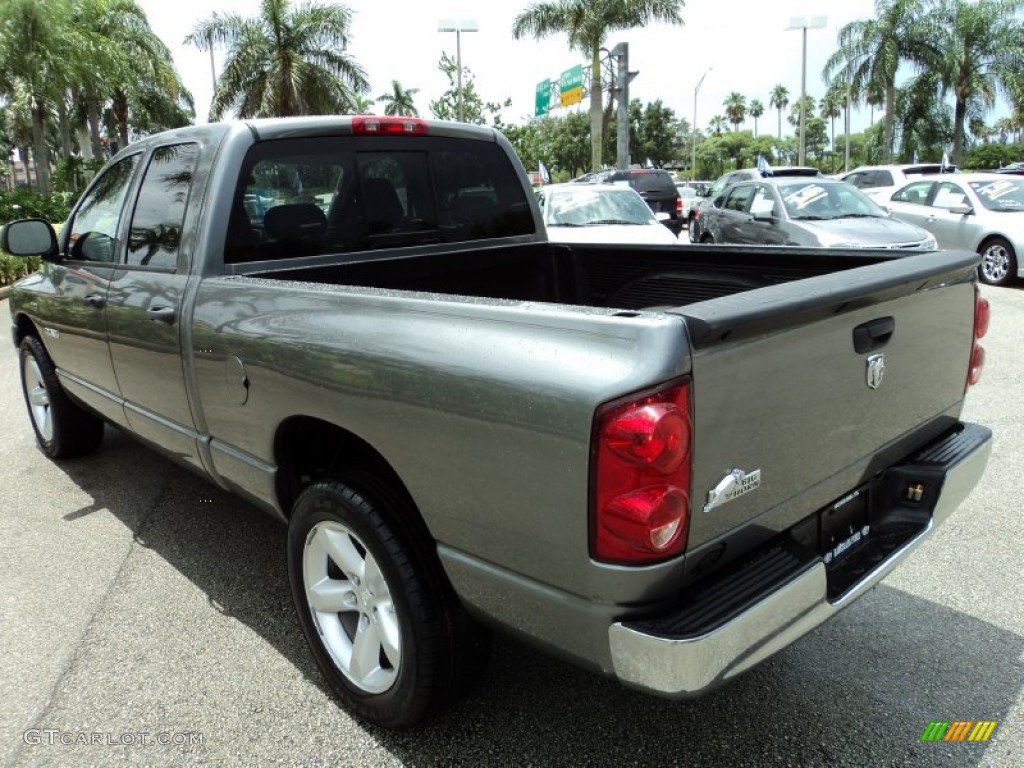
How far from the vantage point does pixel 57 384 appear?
495cm

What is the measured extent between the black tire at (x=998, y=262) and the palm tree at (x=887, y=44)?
89.6 feet

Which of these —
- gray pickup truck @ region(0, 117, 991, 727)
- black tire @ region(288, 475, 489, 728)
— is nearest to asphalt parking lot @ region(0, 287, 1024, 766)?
black tire @ region(288, 475, 489, 728)

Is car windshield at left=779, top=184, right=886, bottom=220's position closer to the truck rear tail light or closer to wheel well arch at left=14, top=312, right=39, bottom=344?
the truck rear tail light

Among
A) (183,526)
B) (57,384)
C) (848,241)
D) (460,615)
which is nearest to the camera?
(460,615)

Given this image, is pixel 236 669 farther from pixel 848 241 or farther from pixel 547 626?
pixel 848 241

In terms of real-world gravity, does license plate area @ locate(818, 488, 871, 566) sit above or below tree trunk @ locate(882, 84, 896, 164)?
below

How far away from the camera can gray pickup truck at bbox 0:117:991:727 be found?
1.86 m

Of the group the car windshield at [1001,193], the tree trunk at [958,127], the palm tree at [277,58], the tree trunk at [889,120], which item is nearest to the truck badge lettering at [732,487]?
the car windshield at [1001,193]

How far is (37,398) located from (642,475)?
477cm

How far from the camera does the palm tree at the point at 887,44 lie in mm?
34469

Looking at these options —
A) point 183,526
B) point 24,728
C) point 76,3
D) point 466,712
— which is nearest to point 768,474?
point 466,712

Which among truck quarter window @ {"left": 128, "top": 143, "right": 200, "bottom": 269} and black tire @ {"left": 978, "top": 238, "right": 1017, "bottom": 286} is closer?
truck quarter window @ {"left": 128, "top": 143, "right": 200, "bottom": 269}

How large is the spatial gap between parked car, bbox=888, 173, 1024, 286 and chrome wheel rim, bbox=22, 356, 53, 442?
413 inches

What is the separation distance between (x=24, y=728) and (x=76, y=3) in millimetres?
36200
